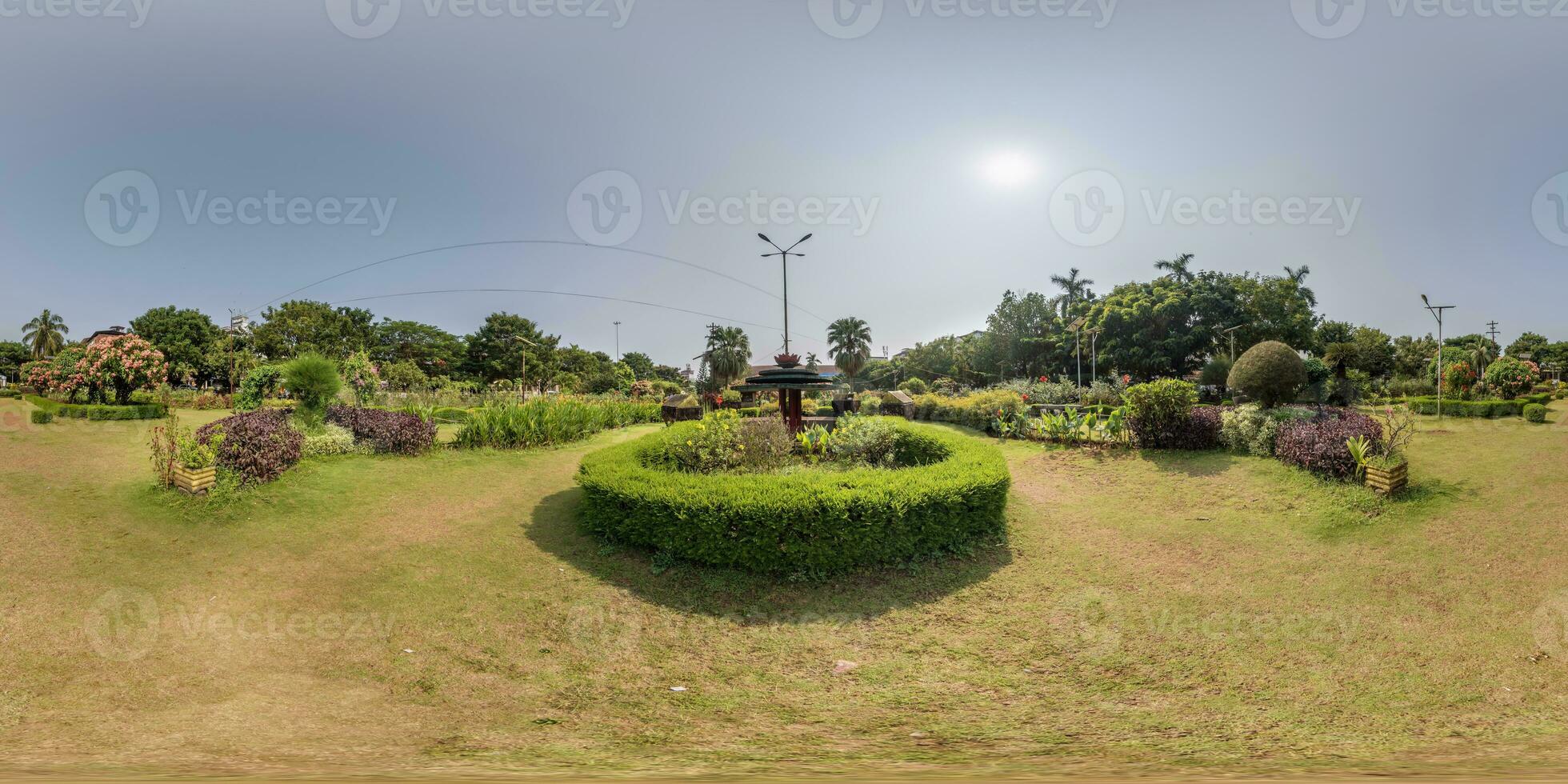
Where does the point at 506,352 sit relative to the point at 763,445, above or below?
above

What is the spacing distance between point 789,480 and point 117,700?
525 cm

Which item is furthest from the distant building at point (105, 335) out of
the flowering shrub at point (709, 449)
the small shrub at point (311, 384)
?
the flowering shrub at point (709, 449)

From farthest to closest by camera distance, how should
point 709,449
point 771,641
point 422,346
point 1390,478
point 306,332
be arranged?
point 422,346 < point 306,332 < point 709,449 < point 1390,478 < point 771,641

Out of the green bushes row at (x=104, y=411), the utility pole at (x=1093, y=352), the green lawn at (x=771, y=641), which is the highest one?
the utility pole at (x=1093, y=352)

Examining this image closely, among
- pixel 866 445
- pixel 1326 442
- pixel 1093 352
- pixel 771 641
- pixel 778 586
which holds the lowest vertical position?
pixel 771 641

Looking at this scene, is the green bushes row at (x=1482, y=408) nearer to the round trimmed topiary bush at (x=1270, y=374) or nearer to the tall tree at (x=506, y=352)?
the round trimmed topiary bush at (x=1270, y=374)

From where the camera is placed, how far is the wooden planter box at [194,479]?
8016mm

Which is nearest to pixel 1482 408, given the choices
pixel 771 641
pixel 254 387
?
pixel 771 641

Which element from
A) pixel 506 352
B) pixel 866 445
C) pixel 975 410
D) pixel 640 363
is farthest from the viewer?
pixel 640 363

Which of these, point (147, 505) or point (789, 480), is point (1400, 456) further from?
point (147, 505)

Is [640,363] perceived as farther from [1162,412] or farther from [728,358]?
[1162,412]

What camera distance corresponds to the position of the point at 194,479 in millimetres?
8016

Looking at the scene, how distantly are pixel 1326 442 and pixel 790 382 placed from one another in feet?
26.8

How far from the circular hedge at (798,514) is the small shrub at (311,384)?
24.0 feet
